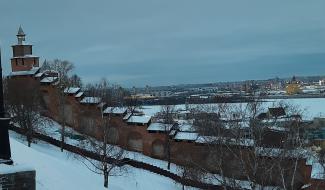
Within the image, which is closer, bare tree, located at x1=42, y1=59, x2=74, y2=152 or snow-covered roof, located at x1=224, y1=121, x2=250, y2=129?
snow-covered roof, located at x1=224, y1=121, x2=250, y2=129

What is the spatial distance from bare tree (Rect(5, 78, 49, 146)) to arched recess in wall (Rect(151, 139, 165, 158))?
9.14 meters

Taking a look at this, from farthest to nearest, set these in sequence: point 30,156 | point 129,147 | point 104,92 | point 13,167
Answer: point 104,92 < point 129,147 < point 30,156 < point 13,167

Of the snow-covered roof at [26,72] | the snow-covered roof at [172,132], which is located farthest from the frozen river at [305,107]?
the snow-covered roof at [26,72]

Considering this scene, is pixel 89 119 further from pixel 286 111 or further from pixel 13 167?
pixel 13 167

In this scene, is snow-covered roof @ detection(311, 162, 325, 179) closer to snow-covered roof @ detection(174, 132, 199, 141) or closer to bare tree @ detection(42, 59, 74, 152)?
snow-covered roof @ detection(174, 132, 199, 141)

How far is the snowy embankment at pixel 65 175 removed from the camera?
1445 cm

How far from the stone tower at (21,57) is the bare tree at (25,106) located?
5.80 meters

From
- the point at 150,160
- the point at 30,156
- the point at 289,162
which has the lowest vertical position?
the point at 150,160

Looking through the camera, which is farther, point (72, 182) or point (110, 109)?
point (110, 109)

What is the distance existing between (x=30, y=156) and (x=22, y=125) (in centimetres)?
1906

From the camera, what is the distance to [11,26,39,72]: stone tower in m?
45.5

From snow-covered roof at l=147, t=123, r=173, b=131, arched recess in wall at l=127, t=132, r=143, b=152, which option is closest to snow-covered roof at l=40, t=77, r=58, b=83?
arched recess in wall at l=127, t=132, r=143, b=152

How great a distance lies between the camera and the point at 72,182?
16453 millimetres

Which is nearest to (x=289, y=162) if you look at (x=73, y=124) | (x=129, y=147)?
(x=129, y=147)
